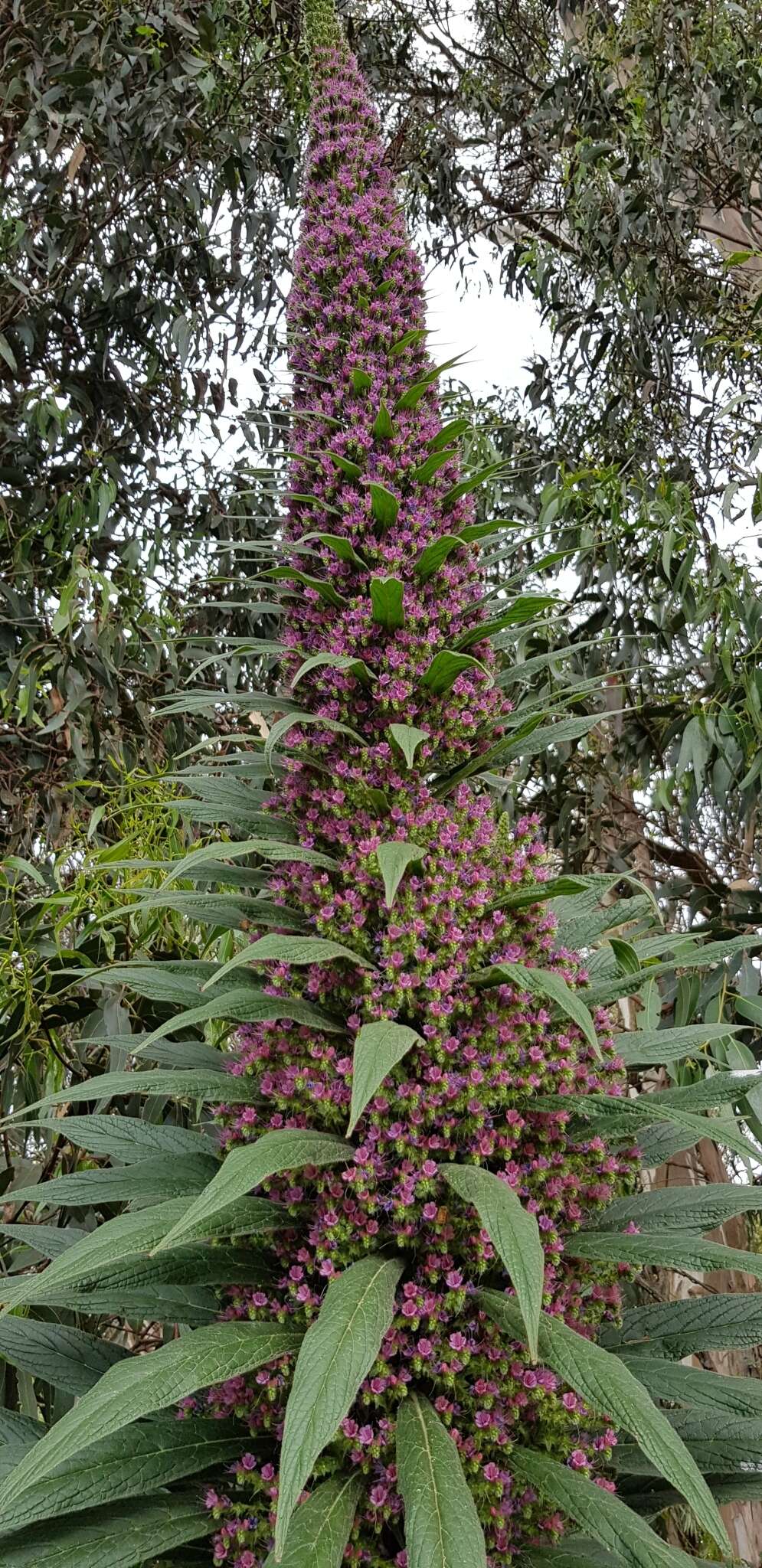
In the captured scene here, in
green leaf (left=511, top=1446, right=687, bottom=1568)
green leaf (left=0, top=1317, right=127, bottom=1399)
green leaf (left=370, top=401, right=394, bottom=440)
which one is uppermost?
green leaf (left=370, top=401, right=394, bottom=440)

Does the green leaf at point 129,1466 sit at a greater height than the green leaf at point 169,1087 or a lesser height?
lesser

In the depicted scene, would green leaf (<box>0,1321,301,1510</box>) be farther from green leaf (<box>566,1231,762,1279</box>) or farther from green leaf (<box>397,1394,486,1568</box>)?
green leaf (<box>566,1231,762,1279</box>)

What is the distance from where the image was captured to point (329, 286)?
1.38 metres

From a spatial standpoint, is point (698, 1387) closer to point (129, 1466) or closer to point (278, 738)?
point (129, 1466)

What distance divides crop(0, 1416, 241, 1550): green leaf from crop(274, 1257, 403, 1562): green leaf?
0.15 m

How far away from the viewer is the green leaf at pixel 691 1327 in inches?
37.5

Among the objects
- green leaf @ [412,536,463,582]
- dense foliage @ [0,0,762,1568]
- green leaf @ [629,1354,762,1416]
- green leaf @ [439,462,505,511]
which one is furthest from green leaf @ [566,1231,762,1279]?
green leaf @ [439,462,505,511]

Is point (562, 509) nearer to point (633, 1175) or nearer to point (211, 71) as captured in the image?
point (211, 71)

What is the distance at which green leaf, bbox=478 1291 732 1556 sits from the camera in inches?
27.6

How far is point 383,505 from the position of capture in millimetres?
1147

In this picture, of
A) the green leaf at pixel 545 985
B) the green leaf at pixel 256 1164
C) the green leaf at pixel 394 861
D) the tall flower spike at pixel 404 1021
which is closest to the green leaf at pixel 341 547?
the tall flower spike at pixel 404 1021

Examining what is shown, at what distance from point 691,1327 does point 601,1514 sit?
0.82 ft

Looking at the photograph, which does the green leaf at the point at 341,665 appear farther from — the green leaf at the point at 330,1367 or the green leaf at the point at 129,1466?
the green leaf at the point at 129,1466

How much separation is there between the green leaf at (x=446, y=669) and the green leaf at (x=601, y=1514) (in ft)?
2.26
